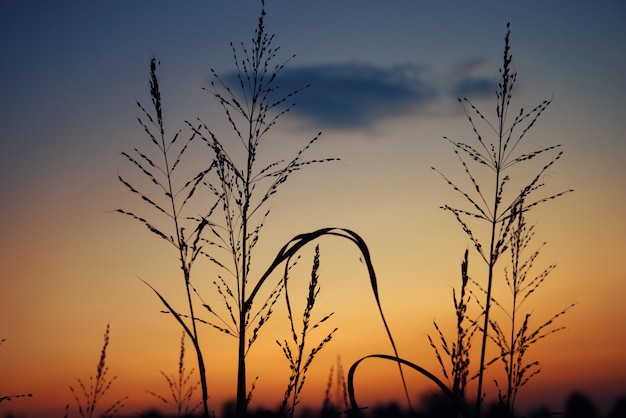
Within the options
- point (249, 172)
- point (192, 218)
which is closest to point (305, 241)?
point (249, 172)

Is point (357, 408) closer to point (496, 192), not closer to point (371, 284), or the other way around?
point (371, 284)

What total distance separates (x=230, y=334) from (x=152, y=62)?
4.83ft

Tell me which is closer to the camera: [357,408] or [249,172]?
[357,408]

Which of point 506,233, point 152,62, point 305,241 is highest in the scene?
point 152,62

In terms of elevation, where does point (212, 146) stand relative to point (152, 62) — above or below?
below

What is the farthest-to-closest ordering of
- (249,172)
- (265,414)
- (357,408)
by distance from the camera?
(249,172) → (265,414) → (357,408)

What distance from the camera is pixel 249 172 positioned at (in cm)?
310

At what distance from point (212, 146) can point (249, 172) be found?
1.14ft

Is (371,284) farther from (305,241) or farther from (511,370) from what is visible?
(511,370)

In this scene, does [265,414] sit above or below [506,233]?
below

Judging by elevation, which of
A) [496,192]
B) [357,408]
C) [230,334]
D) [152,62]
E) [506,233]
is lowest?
[357,408]

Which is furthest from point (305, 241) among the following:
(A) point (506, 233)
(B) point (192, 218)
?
(A) point (506, 233)

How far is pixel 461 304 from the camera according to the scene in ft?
9.16

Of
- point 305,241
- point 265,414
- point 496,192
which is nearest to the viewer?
point 305,241
